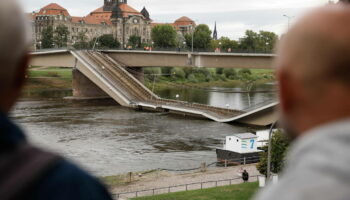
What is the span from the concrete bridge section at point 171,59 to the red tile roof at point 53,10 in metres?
82.3

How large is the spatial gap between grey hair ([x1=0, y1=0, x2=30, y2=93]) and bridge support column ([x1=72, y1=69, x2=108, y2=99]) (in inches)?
2928

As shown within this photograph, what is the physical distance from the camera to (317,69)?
158 cm

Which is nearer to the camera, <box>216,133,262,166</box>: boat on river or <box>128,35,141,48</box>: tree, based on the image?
<box>216,133,262,166</box>: boat on river

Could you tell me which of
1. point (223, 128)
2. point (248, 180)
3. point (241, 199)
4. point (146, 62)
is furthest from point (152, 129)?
point (146, 62)

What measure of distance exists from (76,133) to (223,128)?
13.3m

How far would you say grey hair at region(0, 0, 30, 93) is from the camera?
1589mm

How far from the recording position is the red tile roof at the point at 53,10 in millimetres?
161250

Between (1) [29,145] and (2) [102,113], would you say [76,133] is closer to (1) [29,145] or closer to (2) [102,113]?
(2) [102,113]

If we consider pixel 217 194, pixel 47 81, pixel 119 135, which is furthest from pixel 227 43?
pixel 217 194

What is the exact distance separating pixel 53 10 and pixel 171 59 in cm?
9866

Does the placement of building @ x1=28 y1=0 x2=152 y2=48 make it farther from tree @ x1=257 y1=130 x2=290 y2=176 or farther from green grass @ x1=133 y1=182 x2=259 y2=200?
green grass @ x1=133 y1=182 x2=259 y2=200

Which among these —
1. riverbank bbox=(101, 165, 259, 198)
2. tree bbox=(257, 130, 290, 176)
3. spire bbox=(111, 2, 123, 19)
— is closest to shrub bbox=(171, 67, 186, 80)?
spire bbox=(111, 2, 123, 19)

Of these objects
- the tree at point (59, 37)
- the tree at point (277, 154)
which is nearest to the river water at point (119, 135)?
the tree at point (277, 154)

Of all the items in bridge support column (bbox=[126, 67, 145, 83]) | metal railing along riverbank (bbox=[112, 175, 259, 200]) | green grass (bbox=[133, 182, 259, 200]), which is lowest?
metal railing along riverbank (bbox=[112, 175, 259, 200])
